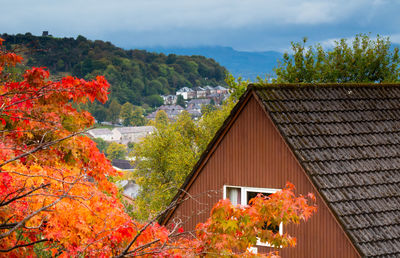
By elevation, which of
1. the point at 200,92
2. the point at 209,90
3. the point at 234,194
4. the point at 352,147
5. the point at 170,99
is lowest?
the point at 234,194

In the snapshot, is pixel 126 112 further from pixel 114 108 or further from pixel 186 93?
pixel 186 93

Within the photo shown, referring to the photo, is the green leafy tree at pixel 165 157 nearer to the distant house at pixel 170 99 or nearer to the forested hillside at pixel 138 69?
the forested hillside at pixel 138 69

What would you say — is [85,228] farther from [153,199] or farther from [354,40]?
[153,199]

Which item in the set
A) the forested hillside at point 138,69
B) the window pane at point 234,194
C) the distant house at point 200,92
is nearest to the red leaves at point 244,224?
the window pane at point 234,194

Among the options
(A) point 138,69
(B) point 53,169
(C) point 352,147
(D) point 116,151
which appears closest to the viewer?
(B) point 53,169

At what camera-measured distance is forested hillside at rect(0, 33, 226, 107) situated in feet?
471

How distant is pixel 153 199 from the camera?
42250 mm

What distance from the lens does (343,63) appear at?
32.1 m

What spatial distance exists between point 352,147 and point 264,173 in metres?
1.98

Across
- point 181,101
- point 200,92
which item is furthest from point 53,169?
point 200,92

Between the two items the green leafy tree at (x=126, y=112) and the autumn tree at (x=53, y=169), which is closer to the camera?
the autumn tree at (x=53, y=169)

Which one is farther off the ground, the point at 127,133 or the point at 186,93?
the point at 186,93

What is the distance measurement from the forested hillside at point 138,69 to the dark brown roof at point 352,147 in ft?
391

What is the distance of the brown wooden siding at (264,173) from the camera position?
34.6ft
